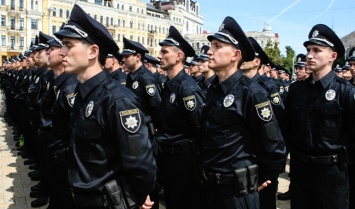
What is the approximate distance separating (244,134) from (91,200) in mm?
1431

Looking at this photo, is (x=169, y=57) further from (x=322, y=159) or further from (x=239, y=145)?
(x=322, y=159)

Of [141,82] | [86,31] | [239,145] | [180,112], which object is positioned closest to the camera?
[86,31]

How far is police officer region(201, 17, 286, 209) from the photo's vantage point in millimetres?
3174

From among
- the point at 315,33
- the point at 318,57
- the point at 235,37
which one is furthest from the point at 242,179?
the point at 315,33

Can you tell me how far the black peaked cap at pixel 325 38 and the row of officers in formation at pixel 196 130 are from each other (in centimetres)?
1

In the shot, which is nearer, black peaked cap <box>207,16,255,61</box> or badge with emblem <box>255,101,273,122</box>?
badge with emblem <box>255,101,273,122</box>

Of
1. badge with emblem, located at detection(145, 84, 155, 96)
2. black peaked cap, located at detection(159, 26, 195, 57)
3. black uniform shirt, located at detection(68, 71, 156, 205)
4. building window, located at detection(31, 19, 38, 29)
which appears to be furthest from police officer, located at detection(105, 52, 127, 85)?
building window, located at detection(31, 19, 38, 29)

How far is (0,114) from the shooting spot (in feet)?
56.3

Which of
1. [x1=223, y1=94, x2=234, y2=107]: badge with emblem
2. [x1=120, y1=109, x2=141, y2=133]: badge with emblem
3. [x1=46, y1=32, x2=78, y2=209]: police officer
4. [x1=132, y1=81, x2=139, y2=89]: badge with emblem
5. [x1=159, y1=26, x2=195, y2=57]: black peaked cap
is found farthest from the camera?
[x1=132, y1=81, x2=139, y2=89]: badge with emblem

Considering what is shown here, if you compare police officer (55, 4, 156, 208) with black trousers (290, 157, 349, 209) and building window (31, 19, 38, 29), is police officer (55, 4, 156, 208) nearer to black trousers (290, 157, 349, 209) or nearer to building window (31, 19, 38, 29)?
black trousers (290, 157, 349, 209)

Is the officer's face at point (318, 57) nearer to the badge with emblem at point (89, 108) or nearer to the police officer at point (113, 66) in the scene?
Answer: the badge with emblem at point (89, 108)

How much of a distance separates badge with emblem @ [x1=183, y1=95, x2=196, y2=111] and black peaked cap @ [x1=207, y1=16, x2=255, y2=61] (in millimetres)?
1088

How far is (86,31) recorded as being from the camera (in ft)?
9.20

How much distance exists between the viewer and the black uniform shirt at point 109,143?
8.38 feet
